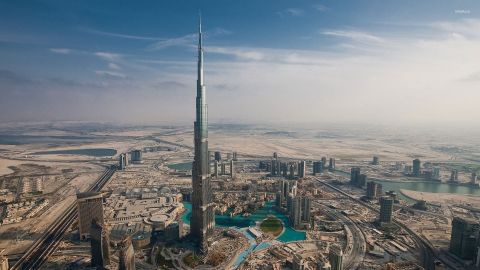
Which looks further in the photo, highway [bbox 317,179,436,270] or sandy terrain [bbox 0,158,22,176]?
sandy terrain [bbox 0,158,22,176]

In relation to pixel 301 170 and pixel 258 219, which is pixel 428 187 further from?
pixel 258 219

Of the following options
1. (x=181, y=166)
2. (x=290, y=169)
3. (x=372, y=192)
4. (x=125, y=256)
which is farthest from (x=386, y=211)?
(x=181, y=166)

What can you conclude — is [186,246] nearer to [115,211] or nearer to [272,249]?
[272,249]

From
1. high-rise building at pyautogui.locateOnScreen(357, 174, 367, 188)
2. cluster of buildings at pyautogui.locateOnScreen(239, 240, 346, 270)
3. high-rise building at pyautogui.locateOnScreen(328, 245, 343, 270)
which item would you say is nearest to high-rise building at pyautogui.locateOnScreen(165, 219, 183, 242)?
cluster of buildings at pyautogui.locateOnScreen(239, 240, 346, 270)

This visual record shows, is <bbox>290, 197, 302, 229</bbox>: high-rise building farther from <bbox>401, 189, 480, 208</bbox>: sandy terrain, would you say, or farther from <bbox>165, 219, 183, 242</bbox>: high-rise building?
<bbox>401, 189, 480, 208</bbox>: sandy terrain

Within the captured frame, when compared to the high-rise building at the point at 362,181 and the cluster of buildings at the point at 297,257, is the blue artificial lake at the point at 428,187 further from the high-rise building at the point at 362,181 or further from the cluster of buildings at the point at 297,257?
the cluster of buildings at the point at 297,257
